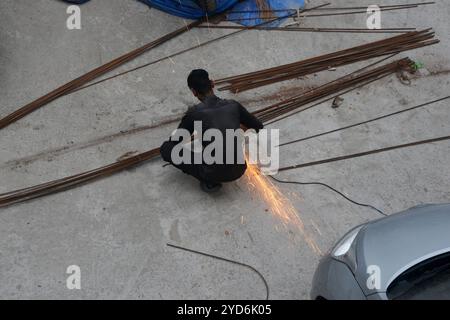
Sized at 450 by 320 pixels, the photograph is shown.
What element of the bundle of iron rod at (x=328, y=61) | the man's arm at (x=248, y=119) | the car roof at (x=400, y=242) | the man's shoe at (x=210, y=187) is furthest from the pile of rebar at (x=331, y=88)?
the car roof at (x=400, y=242)

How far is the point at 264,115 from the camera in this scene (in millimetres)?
6355

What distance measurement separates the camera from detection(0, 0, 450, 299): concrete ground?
493cm

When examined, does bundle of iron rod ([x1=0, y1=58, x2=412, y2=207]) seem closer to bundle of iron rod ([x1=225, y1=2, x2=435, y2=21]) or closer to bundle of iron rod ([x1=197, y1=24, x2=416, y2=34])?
bundle of iron rod ([x1=197, y1=24, x2=416, y2=34])

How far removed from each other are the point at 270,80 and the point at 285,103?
18.2 inches

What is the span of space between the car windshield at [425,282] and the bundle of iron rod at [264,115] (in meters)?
2.98

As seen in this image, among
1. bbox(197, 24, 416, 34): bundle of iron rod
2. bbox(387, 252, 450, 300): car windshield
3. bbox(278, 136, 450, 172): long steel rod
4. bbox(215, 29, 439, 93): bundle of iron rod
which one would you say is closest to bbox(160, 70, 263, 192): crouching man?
bbox(278, 136, 450, 172): long steel rod

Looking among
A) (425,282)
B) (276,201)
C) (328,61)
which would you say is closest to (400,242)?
(425,282)

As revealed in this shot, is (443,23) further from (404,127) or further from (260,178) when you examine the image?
(260,178)

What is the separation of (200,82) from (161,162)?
1230 millimetres

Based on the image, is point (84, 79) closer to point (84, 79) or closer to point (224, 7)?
point (84, 79)

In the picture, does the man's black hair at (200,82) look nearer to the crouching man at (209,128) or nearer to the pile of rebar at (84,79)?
the crouching man at (209,128)

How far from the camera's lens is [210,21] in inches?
296

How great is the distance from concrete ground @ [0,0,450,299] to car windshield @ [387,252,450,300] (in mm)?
1311

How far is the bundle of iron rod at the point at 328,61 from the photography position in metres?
6.77
